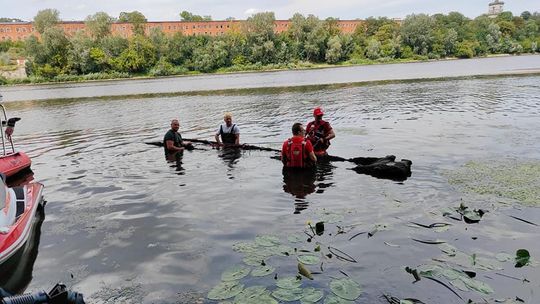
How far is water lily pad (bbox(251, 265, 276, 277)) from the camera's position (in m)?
7.14

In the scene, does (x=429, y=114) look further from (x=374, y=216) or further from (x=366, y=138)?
(x=374, y=216)

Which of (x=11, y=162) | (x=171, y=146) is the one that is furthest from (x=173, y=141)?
(x=11, y=162)

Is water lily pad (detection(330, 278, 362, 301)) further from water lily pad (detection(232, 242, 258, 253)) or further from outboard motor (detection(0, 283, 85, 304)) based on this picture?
outboard motor (detection(0, 283, 85, 304))

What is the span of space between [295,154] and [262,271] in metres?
6.19

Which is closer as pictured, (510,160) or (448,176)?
(448,176)

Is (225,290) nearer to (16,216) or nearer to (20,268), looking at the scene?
(20,268)

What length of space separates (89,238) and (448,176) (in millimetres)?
9916

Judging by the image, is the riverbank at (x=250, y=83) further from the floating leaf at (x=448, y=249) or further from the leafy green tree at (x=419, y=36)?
the floating leaf at (x=448, y=249)

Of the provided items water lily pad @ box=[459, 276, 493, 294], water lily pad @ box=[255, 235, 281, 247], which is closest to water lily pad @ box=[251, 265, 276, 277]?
water lily pad @ box=[255, 235, 281, 247]

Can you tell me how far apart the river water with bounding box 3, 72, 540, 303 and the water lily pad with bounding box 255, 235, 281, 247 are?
0.35 metres

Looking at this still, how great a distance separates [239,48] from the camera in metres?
120

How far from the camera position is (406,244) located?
27.0 ft

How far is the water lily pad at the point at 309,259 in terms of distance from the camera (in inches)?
296

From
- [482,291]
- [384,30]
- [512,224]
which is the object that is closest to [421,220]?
[512,224]
